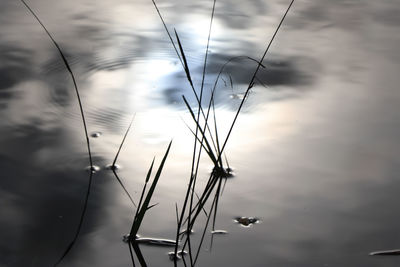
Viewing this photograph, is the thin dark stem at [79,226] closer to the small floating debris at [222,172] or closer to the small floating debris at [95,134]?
the small floating debris at [95,134]

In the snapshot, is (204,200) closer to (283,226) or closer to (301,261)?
(283,226)

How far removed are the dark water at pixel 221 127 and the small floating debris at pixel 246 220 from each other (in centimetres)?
1

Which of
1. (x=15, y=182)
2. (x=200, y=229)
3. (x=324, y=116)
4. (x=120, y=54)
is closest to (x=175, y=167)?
(x=200, y=229)

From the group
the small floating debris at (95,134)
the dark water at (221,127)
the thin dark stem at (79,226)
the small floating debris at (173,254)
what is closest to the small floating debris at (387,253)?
the dark water at (221,127)

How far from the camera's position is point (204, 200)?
64.4 inches

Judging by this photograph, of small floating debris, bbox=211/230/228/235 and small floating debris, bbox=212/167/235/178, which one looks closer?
small floating debris, bbox=211/230/228/235

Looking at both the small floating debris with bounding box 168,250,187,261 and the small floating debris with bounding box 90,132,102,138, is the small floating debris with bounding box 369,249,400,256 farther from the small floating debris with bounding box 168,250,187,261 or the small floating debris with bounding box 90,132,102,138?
the small floating debris with bounding box 90,132,102,138

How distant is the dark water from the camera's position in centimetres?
151

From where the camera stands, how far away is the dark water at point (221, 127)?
1510 mm

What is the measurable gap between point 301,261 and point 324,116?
72cm

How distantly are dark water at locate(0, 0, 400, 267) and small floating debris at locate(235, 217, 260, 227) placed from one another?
0.01 metres

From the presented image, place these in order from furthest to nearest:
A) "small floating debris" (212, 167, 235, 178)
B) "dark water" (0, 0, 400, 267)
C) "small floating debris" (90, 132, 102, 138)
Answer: "small floating debris" (90, 132, 102, 138) < "small floating debris" (212, 167, 235, 178) < "dark water" (0, 0, 400, 267)

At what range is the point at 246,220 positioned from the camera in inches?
62.0

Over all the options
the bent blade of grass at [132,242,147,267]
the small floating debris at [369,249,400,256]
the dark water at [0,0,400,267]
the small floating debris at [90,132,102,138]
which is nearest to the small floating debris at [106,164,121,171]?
the dark water at [0,0,400,267]
